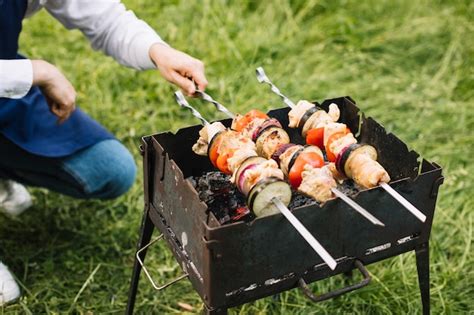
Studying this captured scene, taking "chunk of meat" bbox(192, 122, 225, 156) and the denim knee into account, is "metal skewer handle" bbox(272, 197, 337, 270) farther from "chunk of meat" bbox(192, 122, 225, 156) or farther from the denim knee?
the denim knee

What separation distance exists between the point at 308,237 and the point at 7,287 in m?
1.59

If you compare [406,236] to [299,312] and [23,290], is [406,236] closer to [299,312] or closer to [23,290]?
[299,312]

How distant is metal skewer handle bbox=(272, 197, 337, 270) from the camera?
1.78m

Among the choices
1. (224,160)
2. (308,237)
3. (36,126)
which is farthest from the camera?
(36,126)

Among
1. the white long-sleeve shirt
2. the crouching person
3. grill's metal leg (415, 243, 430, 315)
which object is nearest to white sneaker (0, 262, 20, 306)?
the crouching person

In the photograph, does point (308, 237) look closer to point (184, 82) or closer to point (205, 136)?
point (205, 136)

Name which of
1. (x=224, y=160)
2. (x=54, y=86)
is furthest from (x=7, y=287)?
(x=224, y=160)

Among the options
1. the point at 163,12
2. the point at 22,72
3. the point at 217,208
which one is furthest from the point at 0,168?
the point at 163,12

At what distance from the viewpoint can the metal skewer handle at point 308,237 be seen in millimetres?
1783

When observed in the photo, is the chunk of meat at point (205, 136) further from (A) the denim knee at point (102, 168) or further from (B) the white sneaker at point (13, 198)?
(B) the white sneaker at point (13, 198)

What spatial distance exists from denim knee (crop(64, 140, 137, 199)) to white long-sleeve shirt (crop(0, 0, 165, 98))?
457 millimetres

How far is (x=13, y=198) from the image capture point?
Result: 326 cm

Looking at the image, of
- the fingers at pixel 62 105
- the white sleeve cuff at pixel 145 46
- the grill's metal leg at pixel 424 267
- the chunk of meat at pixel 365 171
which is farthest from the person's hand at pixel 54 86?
the grill's metal leg at pixel 424 267

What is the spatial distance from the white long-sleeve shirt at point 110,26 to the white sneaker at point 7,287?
102 centimetres
